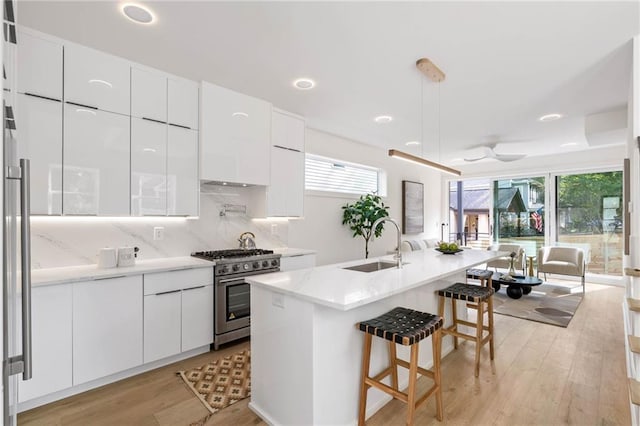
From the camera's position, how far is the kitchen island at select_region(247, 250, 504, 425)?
1.80 meters

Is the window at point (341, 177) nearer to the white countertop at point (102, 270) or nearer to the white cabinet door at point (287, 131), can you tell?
the white cabinet door at point (287, 131)

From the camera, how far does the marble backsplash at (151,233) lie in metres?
2.64

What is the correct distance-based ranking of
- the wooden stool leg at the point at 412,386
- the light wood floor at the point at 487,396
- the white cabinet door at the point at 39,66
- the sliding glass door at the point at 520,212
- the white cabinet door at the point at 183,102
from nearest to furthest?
1. the wooden stool leg at the point at 412,386
2. the light wood floor at the point at 487,396
3. the white cabinet door at the point at 39,66
4. the white cabinet door at the point at 183,102
5. the sliding glass door at the point at 520,212

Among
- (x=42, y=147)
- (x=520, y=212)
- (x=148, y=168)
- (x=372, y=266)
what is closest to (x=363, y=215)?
(x=372, y=266)

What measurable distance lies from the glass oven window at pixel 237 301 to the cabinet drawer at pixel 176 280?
0.25 metres

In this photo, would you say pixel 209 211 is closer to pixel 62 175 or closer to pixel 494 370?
pixel 62 175

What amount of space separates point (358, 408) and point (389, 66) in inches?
105

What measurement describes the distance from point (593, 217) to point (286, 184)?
628cm

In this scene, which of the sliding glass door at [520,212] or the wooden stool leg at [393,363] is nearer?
the wooden stool leg at [393,363]

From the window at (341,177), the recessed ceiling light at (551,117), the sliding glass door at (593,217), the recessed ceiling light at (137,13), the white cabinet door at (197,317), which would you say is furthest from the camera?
the sliding glass door at (593,217)

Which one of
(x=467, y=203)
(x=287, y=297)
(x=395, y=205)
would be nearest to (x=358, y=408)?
(x=287, y=297)

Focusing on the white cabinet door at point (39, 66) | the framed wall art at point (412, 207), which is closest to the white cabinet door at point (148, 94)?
the white cabinet door at point (39, 66)

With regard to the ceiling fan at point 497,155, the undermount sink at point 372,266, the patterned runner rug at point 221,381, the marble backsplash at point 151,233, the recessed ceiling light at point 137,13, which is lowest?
the patterned runner rug at point 221,381

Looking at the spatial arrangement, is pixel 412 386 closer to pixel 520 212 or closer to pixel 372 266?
pixel 372 266
